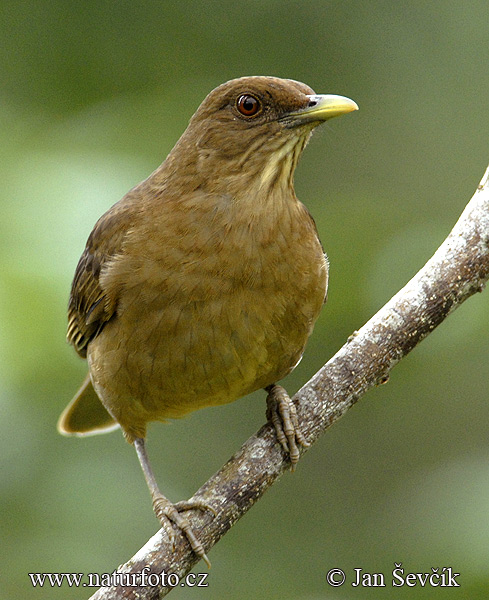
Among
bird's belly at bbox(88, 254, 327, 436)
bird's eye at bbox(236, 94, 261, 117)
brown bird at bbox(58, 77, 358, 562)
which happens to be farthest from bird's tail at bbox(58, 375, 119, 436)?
bird's eye at bbox(236, 94, 261, 117)

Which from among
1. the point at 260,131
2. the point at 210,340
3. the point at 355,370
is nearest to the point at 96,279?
the point at 210,340

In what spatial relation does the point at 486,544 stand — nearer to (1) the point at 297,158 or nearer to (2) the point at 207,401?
(2) the point at 207,401

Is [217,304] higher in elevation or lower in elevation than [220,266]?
lower

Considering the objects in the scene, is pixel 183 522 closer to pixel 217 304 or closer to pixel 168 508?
pixel 168 508

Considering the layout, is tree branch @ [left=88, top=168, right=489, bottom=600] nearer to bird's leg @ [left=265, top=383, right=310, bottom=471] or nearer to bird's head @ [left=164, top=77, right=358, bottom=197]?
bird's leg @ [left=265, top=383, right=310, bottom=471]

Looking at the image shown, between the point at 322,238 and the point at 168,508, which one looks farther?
the point at 322,238
